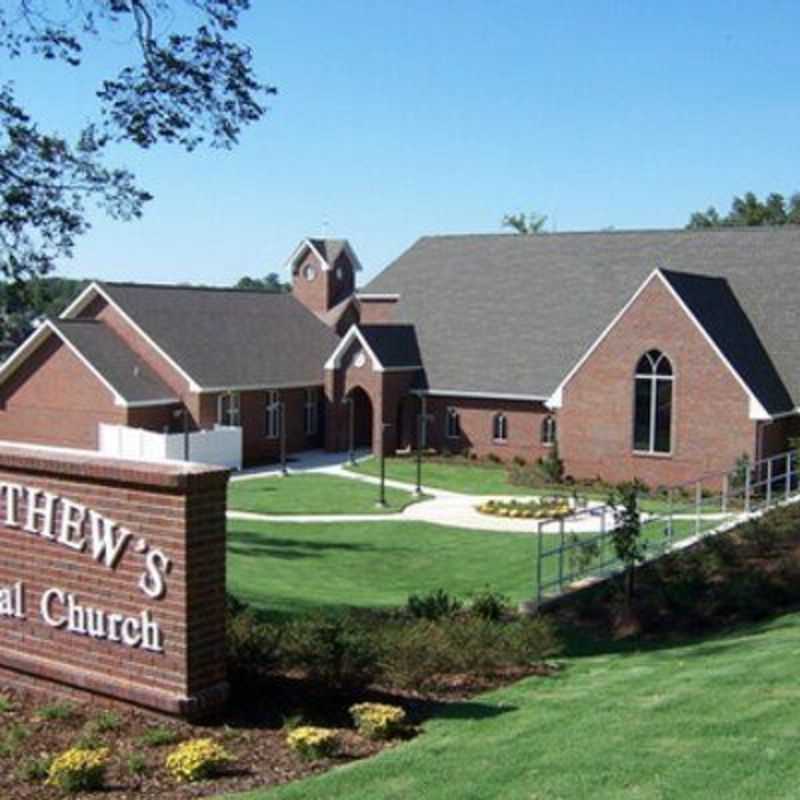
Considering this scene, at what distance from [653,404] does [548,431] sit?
245 inches

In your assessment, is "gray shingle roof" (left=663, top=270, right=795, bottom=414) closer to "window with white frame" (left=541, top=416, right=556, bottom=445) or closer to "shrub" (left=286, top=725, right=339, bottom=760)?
"window with white frame" (left=541, top=416, right=556, bottom=445)

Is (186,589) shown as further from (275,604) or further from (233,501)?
(233,501)

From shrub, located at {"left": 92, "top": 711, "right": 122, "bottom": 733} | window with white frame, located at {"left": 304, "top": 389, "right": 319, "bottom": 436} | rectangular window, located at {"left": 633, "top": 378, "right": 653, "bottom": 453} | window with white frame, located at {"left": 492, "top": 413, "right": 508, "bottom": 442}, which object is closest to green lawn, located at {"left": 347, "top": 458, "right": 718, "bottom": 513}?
window with white frame, located at {"left": 492, "top": 413, "right": 508, "bottom": 442}

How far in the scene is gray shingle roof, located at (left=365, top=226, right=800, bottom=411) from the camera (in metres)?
38.5

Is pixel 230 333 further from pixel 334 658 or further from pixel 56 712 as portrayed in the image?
pixel 56 712

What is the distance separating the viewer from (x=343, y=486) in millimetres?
36531

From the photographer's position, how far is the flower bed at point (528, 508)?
30.1 meters

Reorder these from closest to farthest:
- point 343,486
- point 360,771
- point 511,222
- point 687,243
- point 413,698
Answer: point 360,771, point 413,698, point 343,486, point 687,243, point 511,222

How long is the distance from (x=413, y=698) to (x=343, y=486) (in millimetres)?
26518

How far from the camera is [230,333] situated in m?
45.2

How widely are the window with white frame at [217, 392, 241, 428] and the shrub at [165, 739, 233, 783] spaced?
33.9m

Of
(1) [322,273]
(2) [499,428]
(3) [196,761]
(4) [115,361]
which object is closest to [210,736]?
(3) [196,761]

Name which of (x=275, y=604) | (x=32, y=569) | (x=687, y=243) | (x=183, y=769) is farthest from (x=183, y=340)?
(x=183, y=769)

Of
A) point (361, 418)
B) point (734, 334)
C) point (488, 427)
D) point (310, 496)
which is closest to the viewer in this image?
point (310, 496)
